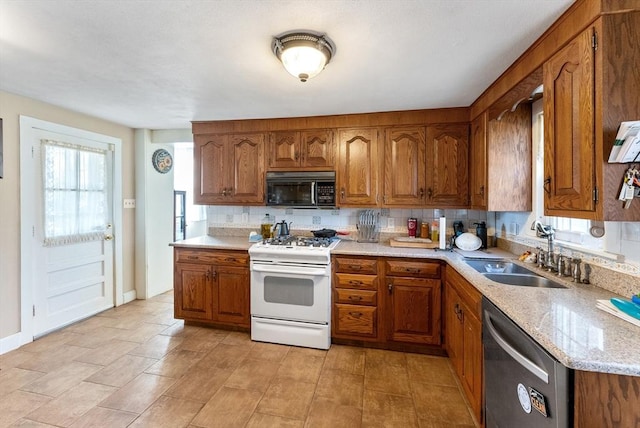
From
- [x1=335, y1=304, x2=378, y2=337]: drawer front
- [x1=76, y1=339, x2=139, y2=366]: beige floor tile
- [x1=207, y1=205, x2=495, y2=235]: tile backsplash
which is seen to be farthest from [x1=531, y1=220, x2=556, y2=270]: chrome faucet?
[x1=76, y1=339, x2=139, y2=366]: beige floor tile

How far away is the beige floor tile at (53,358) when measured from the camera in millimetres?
2383

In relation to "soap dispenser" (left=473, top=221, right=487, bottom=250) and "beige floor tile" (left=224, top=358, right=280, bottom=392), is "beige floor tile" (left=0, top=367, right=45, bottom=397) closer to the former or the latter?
"beige floor tile" (left=224, top=358, right=280, bottom=392)

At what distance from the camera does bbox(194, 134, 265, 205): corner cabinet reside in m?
3.35

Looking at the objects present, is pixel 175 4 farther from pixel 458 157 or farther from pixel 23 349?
pixel 23 349

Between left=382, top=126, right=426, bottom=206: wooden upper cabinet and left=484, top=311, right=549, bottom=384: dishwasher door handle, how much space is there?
160 centimetres

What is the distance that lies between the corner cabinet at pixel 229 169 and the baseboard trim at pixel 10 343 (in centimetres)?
197

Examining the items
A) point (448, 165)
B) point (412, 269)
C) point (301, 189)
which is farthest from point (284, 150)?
point (412, 269)

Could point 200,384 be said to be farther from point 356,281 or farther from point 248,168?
point 248,168

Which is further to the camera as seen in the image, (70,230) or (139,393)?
(70,230)

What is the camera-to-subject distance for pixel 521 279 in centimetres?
198

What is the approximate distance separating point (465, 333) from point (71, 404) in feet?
8.64

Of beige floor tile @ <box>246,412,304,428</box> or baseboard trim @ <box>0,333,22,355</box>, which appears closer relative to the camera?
beige floor tile @ <box>246,412,304,428</box>

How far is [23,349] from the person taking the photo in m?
2.66

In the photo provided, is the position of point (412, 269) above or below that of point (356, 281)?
above
